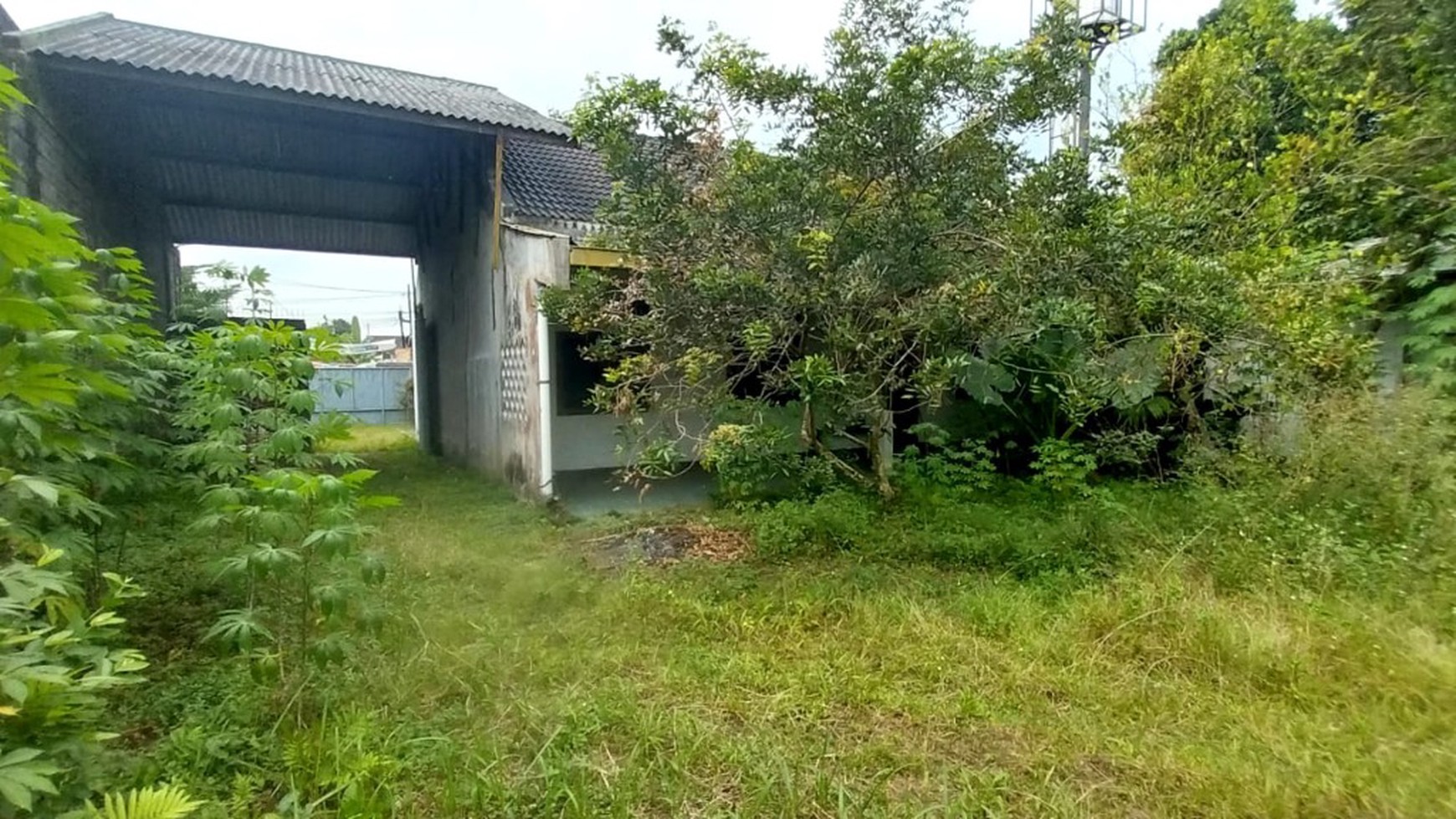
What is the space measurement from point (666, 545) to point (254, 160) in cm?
644

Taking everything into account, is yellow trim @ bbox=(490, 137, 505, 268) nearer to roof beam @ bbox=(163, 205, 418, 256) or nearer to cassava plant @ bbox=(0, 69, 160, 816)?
roof beam @ bbox=(163, 205, 418, 256)

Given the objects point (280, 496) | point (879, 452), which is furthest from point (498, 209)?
point (280, 496)

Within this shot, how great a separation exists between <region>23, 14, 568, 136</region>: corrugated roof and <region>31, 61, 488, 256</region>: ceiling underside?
15 cm

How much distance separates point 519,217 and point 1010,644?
5.43 m

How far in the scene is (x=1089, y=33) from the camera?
218 inches

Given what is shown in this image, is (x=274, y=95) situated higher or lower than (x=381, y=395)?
higher

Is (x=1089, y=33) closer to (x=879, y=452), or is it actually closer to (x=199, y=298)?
(x=879, y=452)

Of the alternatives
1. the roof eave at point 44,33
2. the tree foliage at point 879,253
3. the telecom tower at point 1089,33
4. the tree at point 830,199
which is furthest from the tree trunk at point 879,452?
the roof eave at point 44,33

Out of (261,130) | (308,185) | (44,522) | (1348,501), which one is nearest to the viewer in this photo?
(44,522)

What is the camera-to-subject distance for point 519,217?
652cm

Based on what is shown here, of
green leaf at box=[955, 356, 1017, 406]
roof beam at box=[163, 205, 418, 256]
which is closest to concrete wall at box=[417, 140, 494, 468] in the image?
roof beam at box=[163, 205, 418, 256]

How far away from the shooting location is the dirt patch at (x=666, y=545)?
471 centimetres

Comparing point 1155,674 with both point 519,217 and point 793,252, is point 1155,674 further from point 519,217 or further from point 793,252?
point 519,217

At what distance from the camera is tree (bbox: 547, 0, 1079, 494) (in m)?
4.03
